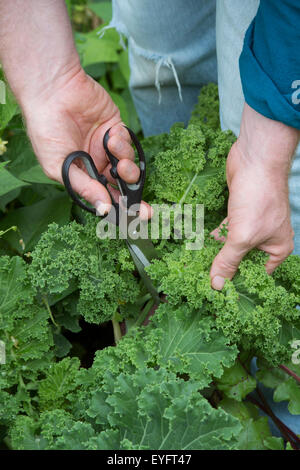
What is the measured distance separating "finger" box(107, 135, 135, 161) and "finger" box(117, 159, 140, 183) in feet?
0.12

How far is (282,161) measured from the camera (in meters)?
1.62

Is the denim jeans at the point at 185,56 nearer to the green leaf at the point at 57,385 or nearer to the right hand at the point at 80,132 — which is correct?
the right hand at the point at 80,132

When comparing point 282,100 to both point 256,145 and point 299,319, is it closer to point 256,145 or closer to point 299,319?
point 256,145

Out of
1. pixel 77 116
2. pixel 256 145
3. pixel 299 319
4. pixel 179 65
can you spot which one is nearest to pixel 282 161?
pixel 256 145

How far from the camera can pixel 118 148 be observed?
189cm

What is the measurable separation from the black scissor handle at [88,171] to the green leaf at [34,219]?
21.1 inches

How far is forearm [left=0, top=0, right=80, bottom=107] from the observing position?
6.34 feet

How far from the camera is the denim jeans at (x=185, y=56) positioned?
2.15 m

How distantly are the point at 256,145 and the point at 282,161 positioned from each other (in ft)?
0.31

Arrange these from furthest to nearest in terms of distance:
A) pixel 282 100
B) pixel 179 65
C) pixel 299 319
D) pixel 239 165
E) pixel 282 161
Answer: pixel 179 65, pixel 299 319, pixel 239 165, pixel 282 161, pixel 282 100

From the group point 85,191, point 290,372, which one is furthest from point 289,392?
point 85,191

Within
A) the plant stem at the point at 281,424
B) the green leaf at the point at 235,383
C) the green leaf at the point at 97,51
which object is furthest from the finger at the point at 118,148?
the green leaf at the point at 97,51

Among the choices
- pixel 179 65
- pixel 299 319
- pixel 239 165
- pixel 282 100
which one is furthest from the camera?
pixel 179 65

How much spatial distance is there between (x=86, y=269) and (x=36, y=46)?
0.85 meters
